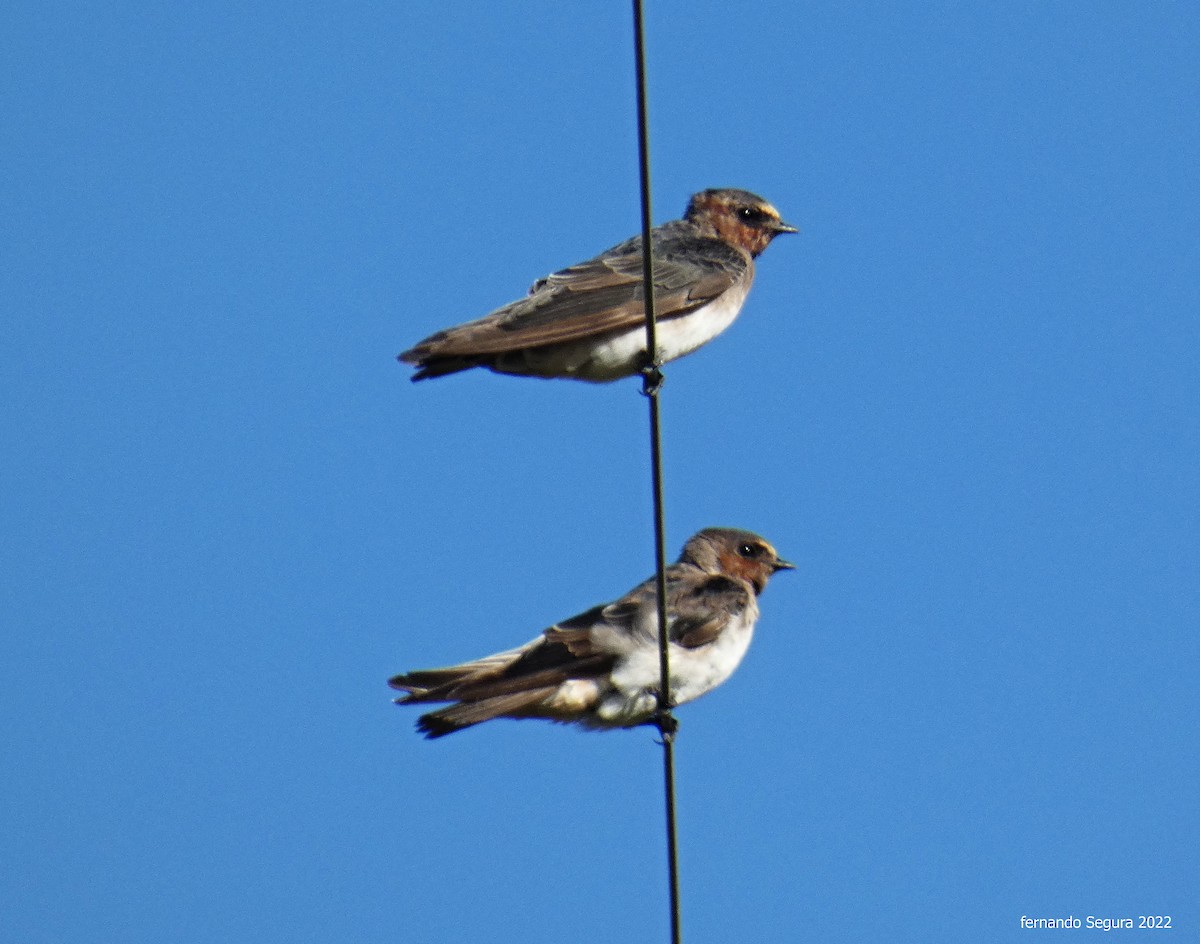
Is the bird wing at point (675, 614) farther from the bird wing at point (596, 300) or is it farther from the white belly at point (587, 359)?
the bird wing at point (596, 300)

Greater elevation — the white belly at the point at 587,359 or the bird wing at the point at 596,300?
the bird wing at the point at 596,300

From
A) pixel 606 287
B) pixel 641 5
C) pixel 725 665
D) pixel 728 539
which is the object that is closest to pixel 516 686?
pixel 725 665

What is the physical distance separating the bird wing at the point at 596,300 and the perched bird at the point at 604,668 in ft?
4.16

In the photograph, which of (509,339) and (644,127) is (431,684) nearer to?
(509,339)

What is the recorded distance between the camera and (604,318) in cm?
796

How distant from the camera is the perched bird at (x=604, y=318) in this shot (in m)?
7.62

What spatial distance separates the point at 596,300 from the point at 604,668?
5.68ft

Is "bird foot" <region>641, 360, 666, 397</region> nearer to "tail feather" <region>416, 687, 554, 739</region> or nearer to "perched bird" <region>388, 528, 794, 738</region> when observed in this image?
"perched bird" <region>388, 528, 794, 738</region>

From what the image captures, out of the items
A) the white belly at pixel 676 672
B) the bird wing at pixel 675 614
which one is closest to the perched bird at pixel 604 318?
the bird wing at pixel 675 614

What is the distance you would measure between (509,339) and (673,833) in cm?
287

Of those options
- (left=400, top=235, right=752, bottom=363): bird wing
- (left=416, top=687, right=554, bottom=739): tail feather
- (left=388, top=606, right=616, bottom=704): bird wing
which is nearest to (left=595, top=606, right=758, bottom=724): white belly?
(left=388, top=606, right=616, bottom=704): bird wing

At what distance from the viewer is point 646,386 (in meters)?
7.83

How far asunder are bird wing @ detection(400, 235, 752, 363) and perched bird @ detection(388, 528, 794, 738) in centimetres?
127

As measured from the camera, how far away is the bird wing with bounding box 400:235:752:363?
24.9 ft
